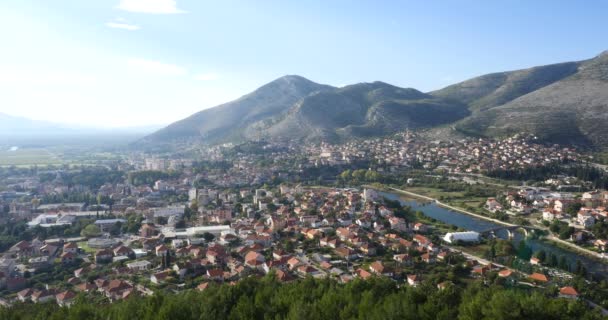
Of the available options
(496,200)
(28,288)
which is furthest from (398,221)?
(28,288)

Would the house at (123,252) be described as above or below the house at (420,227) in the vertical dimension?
above

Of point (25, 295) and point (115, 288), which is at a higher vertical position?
point (115, 288)

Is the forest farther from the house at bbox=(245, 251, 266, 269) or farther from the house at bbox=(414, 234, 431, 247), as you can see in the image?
the house at bbox=(414, 234, 431, 247)

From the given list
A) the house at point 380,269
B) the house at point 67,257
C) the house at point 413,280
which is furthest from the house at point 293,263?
the house at point 67,257

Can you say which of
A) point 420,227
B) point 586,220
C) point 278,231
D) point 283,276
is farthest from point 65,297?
point 586,220

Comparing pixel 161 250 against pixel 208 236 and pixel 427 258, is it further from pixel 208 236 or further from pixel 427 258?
pixel 427 258

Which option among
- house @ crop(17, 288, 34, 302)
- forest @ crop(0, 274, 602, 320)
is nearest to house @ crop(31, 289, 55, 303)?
house @ crop(17, 288, 34, 302)

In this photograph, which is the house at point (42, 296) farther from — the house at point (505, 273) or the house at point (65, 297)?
the house at point (505, 273)
